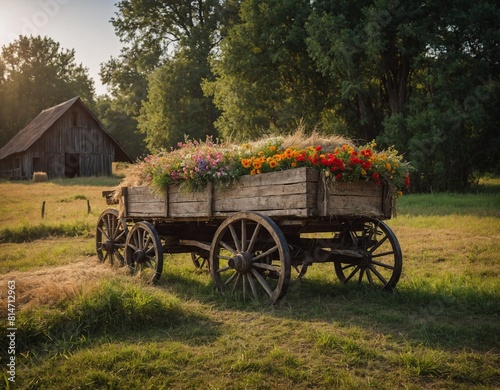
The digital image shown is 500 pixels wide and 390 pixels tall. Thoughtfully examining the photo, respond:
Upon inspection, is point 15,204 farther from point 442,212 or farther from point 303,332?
point 303,332

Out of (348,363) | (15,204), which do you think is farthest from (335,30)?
(348,363)

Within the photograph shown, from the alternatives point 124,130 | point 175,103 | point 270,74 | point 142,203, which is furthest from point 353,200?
point 124,130

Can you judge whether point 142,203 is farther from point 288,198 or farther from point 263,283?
point 288,198

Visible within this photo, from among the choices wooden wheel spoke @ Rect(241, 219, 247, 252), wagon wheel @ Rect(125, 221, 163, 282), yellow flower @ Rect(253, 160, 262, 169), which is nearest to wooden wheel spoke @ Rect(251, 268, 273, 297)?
wooden wheel spoke @ Rect(241, 219, 247, 252)

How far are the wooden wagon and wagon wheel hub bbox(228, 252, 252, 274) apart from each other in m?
0.01

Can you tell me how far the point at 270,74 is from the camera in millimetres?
22547

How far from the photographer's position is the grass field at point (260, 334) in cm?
333

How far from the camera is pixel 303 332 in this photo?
4246mm

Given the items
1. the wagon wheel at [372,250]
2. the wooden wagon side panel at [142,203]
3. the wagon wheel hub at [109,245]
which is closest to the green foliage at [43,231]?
the wagon wheel hub at [109,245]

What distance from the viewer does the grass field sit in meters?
3.33

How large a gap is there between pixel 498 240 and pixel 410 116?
1017 cm

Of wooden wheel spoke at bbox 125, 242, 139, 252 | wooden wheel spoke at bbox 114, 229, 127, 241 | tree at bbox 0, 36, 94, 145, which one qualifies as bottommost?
wooden wheel spoke at bbox 125, 242, 139, 252

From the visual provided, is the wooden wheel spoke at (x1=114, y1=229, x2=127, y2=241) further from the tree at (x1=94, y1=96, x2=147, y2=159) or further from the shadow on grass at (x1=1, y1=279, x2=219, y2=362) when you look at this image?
the tree at (x1=94, y1=96, x2=147, y2=159)

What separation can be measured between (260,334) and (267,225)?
1.19 m
